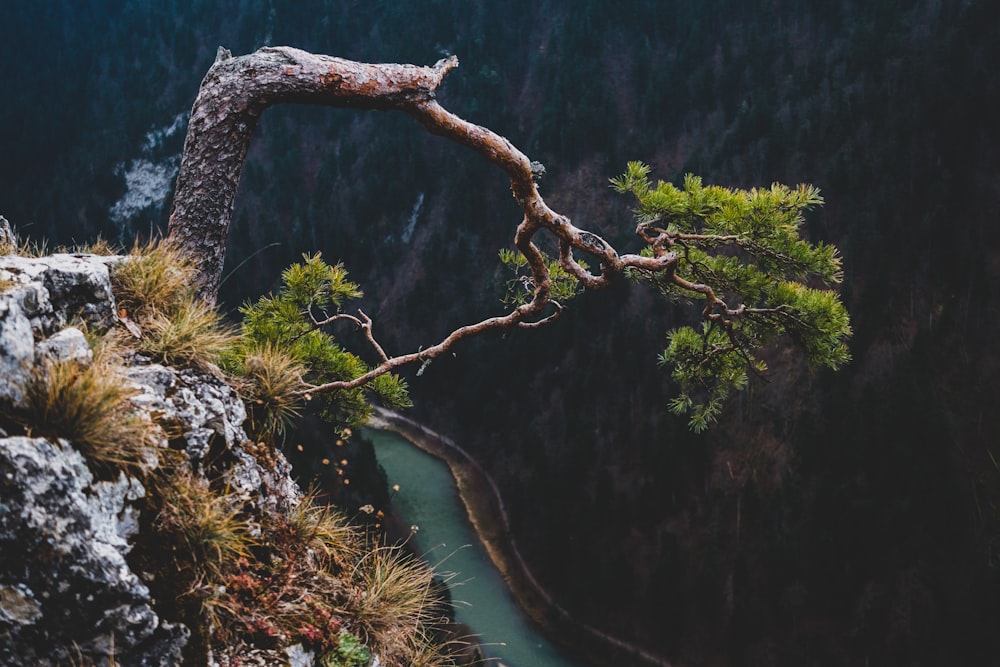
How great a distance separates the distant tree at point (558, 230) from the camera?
3.60 metres

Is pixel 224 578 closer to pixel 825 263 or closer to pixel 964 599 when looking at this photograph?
pixel 825 263

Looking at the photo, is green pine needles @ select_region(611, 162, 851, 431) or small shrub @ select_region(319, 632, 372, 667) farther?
green pine needles @ select_region(611, 162, 851, 431)

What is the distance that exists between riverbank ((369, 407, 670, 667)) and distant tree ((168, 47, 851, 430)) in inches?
823

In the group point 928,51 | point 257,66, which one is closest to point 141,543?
point 257,66

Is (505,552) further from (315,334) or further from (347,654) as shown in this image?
(347,654)

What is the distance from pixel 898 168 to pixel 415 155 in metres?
31.0

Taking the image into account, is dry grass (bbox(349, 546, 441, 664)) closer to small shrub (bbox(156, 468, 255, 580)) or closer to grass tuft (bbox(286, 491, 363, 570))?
grass tuft (bbox(286, 491, 363, 570))

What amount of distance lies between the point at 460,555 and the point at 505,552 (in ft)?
6.18

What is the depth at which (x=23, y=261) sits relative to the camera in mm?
2766

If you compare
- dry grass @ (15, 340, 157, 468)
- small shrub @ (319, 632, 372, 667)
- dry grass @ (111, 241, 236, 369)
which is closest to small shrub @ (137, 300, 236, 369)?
dry grass @ (111, 241, 236, 369)

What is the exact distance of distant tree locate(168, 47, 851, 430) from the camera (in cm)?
360

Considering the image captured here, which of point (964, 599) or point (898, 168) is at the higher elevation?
point (898, 168)

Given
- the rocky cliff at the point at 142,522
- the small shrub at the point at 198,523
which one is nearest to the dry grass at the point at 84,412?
the rocky cliff at the point at 142,522

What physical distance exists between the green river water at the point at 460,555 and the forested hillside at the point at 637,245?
208cm
